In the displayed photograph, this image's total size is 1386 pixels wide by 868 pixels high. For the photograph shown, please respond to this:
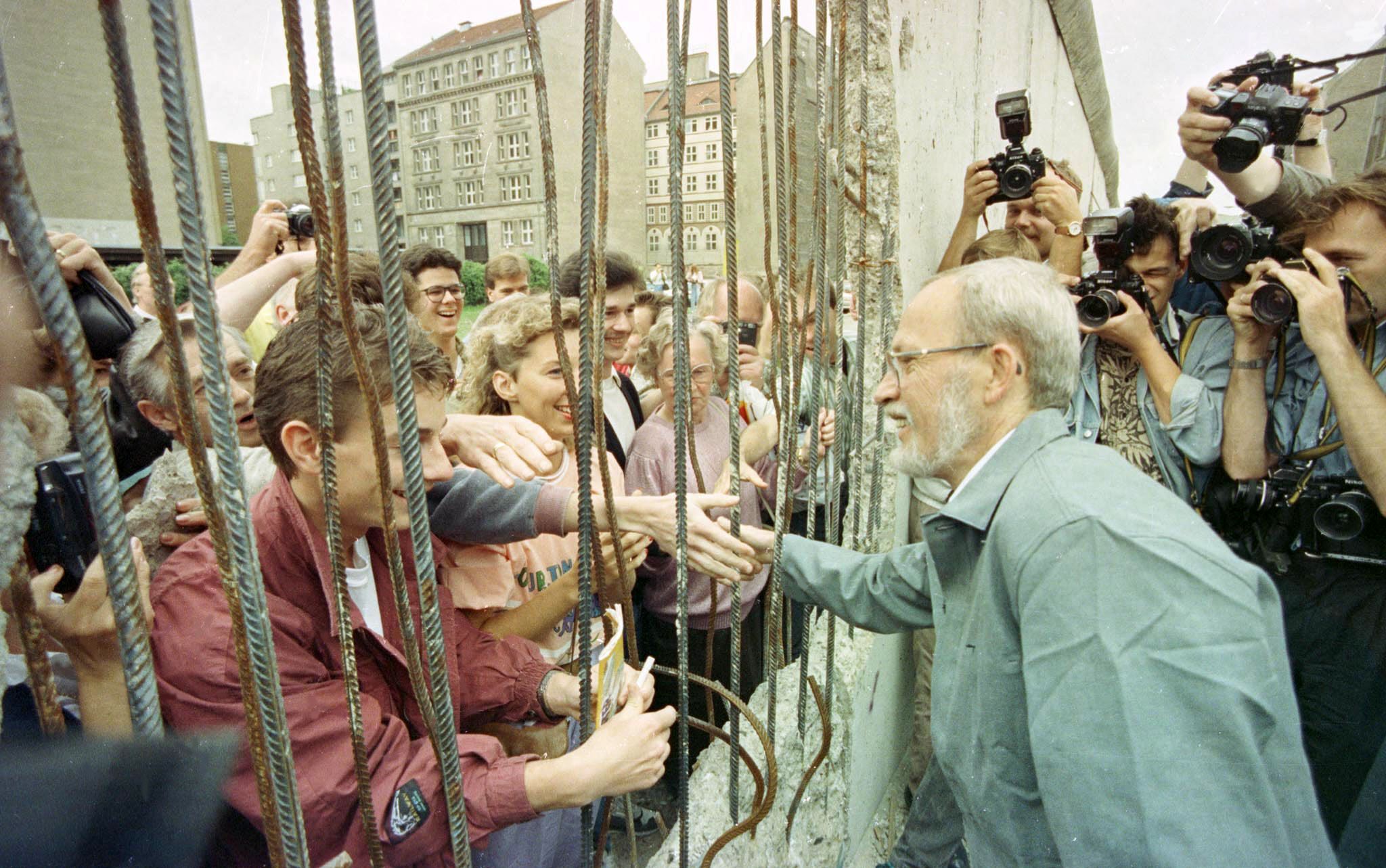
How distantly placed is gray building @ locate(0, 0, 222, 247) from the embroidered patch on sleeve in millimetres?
733

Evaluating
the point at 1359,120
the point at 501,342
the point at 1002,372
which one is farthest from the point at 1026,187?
the point at 1359,120

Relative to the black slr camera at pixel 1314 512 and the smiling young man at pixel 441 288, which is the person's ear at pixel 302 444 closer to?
the smiling young man at pixel 441 288

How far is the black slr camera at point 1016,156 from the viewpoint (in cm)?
245

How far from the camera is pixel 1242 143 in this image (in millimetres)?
2123

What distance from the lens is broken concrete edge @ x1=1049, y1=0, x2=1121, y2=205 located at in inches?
213

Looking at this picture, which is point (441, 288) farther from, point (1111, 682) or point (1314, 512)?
point (1314, 512)

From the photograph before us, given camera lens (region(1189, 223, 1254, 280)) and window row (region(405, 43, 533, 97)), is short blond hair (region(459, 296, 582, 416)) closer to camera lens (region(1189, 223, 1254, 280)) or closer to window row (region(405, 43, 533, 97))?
camera lens (region(1189, 223, 1254, 280))

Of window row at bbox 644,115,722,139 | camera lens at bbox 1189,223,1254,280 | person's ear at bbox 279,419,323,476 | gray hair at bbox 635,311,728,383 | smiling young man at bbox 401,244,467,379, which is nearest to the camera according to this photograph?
person's ear at bbox 279,419,323,476

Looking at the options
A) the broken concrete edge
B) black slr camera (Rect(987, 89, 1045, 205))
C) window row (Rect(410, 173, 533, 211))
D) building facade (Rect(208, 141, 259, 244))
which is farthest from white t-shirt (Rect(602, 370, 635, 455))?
window row (Rect(410, 173, 533, 211))

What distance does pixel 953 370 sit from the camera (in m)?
1.53

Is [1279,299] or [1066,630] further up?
[1279,299]

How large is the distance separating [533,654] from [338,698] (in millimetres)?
557

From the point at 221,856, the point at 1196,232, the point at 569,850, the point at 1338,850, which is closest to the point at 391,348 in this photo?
the point at 221,856

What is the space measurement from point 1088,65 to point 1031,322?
6848 millimetres
